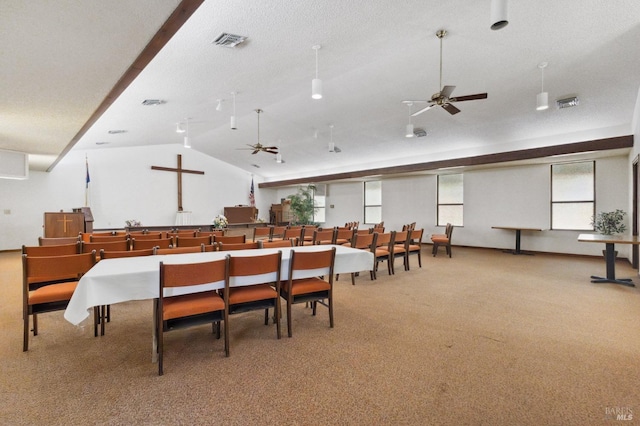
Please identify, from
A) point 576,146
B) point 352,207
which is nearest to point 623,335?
point 576,146

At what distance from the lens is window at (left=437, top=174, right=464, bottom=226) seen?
9.82 m

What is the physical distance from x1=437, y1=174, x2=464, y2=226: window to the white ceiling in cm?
186

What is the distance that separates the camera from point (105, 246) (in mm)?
3680

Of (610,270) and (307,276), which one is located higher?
(307,276)

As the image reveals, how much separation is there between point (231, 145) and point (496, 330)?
33.4 feet

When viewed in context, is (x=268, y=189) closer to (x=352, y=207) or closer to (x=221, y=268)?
(x=352, y=207)

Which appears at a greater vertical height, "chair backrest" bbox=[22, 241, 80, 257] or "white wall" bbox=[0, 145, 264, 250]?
"white wall" bbox=[0, 145, 264, 250]

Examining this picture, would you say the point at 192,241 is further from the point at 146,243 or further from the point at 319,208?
the point at 319,208

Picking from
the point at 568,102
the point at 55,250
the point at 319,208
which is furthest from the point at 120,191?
the point at 568,102

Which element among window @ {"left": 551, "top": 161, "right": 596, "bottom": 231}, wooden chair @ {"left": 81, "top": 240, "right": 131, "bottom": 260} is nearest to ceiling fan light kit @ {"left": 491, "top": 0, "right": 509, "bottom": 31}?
wooden chair @ {"left": 81, "top": 240, "right": 131, "bottom": 260}

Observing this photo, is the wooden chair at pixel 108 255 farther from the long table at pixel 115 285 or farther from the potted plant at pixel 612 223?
the potted plant at pixel 612 223

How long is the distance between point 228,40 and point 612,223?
8258mm

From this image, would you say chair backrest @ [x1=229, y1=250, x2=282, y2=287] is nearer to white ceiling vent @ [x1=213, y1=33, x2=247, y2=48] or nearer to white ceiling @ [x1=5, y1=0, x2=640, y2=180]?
white ceiling @ [x1=5, y1=0, x2=640, y2=180]

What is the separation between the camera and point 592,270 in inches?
231
